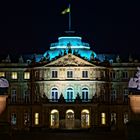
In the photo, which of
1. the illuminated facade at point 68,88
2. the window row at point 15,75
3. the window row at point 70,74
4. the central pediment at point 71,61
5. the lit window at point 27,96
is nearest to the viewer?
the illuminated facade at point 68,88

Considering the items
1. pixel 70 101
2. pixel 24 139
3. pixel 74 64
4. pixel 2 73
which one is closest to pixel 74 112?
pixel 70 101

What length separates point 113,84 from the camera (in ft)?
344

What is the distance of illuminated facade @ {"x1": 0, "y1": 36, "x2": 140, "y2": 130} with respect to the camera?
98.2m

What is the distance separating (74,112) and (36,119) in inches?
283

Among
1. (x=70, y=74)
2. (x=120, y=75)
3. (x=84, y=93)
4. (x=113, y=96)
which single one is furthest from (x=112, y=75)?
(x=70, y=74)

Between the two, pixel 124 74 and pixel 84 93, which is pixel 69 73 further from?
pixel 124 74

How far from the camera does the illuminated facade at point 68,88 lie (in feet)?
322

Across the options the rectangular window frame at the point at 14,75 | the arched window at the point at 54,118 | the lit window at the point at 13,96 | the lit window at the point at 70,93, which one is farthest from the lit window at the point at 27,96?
the lit window at the point at 70,93

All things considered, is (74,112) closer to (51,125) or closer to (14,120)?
(51,125)

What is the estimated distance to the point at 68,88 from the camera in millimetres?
100500

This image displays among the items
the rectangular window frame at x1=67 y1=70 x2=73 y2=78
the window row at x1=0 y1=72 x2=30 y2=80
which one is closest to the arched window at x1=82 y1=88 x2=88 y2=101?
the rectangular window frame at x1=67 y1=70 x2=73 y2=78

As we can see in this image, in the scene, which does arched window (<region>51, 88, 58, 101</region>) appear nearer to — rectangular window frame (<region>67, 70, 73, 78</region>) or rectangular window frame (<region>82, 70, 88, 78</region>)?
rectangular window frame (<region>67, 70, 73, 78</region>)

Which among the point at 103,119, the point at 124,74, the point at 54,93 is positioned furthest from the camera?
the point at 124,74

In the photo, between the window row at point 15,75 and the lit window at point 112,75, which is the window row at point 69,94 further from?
the window row at point 15,75
